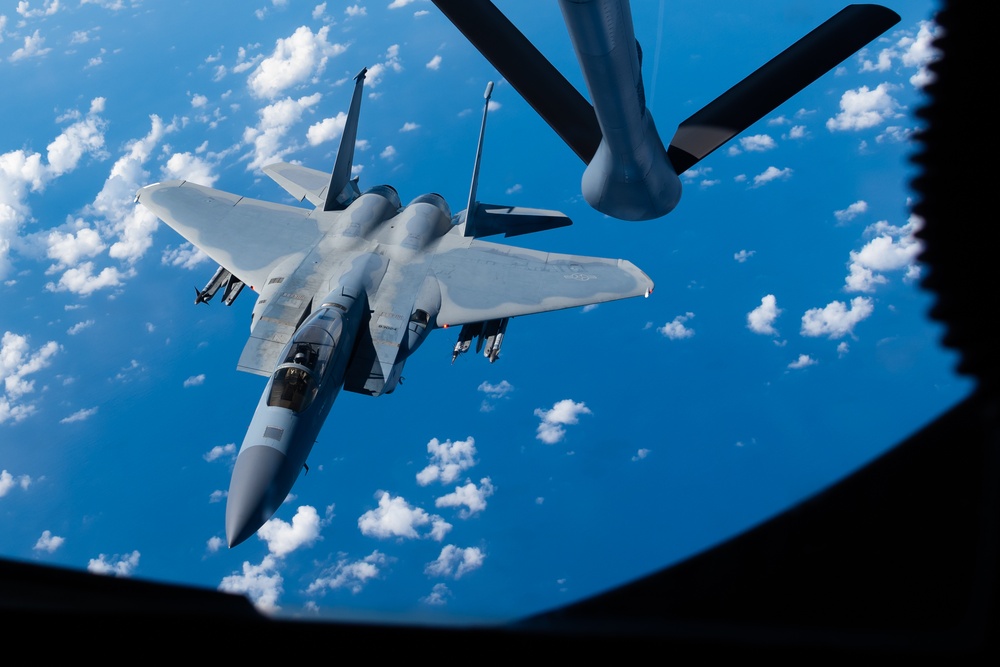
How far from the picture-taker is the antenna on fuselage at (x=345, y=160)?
1423 centimetres

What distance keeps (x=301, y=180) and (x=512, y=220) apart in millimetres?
4701

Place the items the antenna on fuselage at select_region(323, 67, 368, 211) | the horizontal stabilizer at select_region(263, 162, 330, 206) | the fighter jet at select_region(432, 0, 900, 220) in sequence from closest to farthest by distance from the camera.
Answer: the fighter jet at select_region(432, 0, 900, 220)
the antenna on fuselage at select_region(323, 67, 368, 211)
the horizontal stabilizer at select_region(263, 162, 330, 206)

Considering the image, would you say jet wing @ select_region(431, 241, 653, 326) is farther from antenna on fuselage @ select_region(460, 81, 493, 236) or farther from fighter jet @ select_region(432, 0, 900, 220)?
fighter jet @ select_region(432, 0, 900, 220)

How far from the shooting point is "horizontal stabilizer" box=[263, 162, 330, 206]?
15.1m

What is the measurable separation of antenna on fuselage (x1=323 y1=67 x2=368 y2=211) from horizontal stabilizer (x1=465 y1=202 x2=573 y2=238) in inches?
106

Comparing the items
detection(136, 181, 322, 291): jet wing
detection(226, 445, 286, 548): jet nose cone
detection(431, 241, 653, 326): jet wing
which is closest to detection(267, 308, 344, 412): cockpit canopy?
detection(226, 445, 286, 548): jet nose cone

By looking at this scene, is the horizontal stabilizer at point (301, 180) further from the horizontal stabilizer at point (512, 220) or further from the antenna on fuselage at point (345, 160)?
the horizontal stabilizer at point (512, 220)

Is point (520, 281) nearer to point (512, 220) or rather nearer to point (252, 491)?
point (512, 220)

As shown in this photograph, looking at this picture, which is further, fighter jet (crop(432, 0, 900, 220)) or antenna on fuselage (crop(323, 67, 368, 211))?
antenna on fuselage (crop(323, 67, 368, 211))

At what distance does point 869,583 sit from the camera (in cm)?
214

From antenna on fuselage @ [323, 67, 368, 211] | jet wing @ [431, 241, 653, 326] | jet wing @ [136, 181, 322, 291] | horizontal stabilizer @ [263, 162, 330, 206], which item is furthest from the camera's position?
horizontal stabilizer @ [263, 162, 330, 206]

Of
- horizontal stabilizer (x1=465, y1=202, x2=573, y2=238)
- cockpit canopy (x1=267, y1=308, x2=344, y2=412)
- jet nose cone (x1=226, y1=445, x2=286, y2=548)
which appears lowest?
jet nose cone (x1=226, y1=445, x2=286, y2=548)

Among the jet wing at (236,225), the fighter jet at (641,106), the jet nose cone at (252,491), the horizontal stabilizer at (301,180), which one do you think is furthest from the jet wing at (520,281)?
the jet nose cone at (252,491)

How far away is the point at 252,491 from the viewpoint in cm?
923
